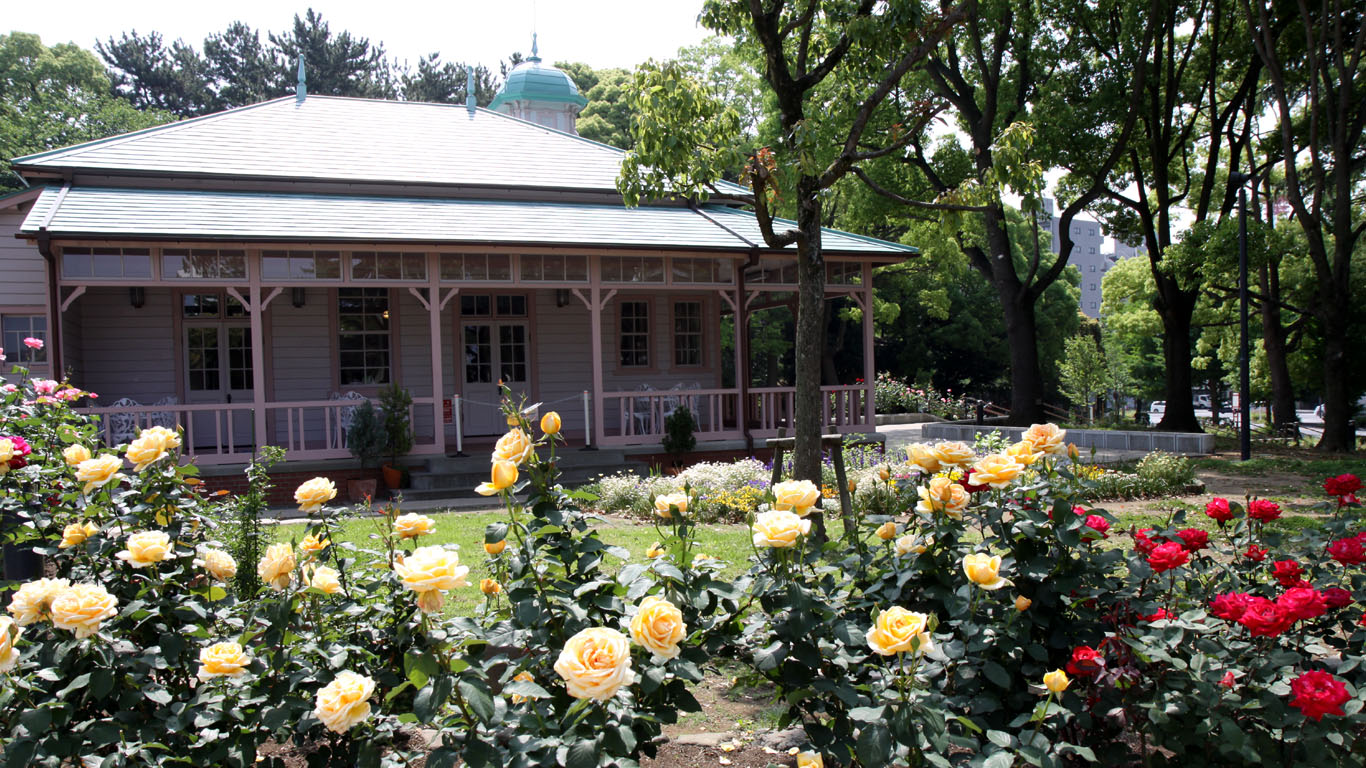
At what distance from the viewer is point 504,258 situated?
14.4m

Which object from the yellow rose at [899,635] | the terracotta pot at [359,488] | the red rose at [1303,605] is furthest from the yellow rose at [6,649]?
the terracotta pot at [359,488]

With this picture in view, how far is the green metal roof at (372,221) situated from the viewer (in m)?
12.5

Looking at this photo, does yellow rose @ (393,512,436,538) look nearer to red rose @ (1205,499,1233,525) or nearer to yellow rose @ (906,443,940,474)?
yellow rose @ (906,443,940,474)

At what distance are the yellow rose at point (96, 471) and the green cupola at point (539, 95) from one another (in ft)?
73.7

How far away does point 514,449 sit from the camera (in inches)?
109

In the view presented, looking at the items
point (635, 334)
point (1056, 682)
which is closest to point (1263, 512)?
point (1056, 682)

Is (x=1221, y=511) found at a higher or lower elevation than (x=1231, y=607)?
higher

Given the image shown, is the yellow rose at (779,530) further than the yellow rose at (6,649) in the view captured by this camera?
Yes

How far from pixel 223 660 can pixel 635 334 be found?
49.1 ft

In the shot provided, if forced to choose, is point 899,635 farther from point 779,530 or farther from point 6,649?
point 6,649

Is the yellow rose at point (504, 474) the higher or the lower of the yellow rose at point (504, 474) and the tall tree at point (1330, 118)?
the lower

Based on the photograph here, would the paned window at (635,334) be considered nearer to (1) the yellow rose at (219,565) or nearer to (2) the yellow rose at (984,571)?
(1) the yellow rose at (219,565)

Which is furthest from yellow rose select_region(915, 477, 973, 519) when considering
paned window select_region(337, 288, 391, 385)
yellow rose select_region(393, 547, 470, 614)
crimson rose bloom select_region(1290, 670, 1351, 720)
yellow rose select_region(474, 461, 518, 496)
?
paned window select_region(337, 288, 391, 385)

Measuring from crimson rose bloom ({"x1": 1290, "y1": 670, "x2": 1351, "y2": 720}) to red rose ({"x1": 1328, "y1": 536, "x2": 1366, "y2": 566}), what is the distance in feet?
2.61
